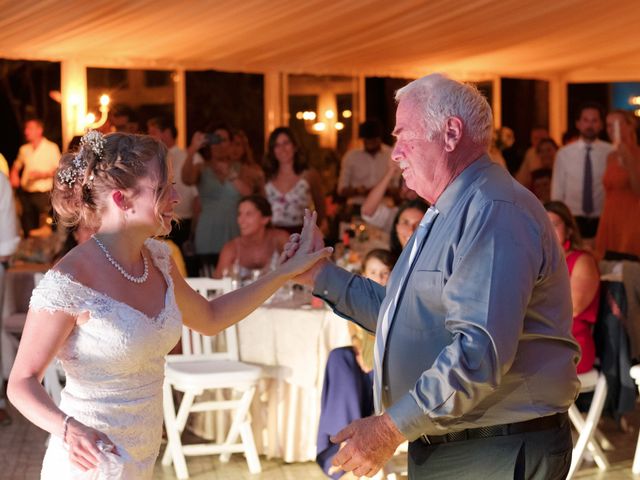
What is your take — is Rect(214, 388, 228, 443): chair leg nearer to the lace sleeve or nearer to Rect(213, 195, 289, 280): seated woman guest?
Rect(213, 195, 289, 280): seated woman guest

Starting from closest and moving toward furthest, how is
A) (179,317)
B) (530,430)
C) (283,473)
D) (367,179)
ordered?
1. (530,430)
2. (179,317)
3. (283,473)
4. (367,179)

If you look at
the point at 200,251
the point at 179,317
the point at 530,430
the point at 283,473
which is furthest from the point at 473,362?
the point at 200,251

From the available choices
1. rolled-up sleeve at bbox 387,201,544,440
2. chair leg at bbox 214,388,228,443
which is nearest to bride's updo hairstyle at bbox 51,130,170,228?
rolled-up sleeve at bbox 387,201,544,440

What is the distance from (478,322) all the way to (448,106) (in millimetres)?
505

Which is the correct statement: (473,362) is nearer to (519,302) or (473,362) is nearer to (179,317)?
(519,302)

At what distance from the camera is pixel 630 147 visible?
26.8 feet

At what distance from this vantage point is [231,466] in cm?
555

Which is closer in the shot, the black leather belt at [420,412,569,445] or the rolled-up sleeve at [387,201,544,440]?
the rolled-up sleeve at [387,201,544,440]

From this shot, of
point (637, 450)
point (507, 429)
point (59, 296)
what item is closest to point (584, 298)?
point (637, 450)

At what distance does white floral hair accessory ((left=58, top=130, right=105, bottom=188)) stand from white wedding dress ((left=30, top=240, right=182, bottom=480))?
0.25 meters

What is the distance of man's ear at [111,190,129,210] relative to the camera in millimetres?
2551

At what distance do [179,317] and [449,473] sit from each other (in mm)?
741

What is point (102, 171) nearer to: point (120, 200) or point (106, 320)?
point (120, 200)

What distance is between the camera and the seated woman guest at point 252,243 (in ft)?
21.9
